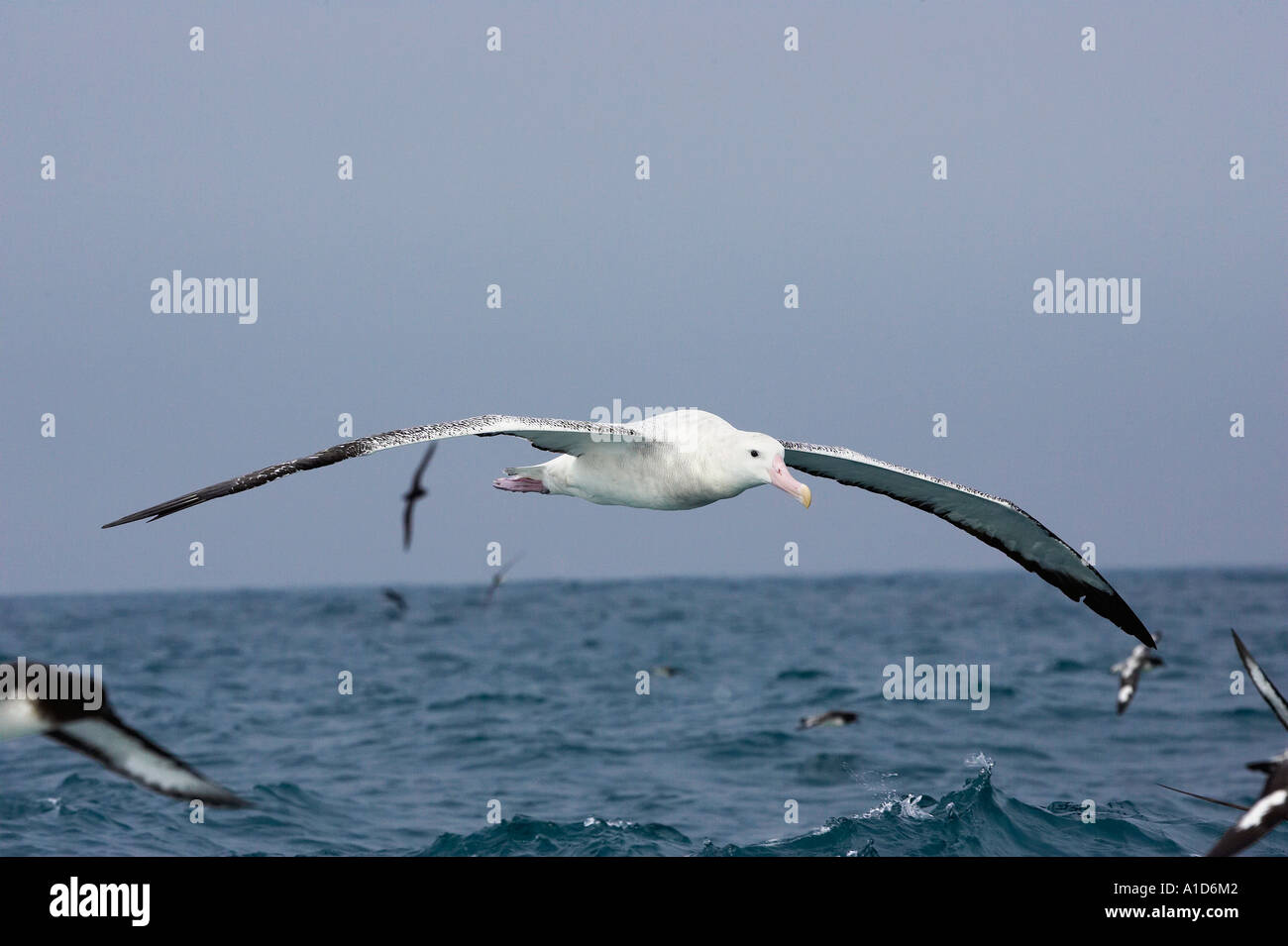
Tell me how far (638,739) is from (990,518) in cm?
1172

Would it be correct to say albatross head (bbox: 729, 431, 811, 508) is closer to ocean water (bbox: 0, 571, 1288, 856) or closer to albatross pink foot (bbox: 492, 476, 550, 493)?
albatross pink foot (bbox: 492, 476, 550, 493)

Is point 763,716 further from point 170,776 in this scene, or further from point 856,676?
point 170,776

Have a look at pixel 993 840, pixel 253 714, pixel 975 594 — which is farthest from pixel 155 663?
pixel 975 594

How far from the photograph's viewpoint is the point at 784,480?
10.9 m

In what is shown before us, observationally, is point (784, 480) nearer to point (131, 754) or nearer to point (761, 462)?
point (761, 462)

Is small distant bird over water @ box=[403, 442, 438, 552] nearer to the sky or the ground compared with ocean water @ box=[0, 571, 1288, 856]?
nearer to the sky

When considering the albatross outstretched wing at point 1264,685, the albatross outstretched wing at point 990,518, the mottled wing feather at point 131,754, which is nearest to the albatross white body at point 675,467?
the albatross outstretched wing at point 990,518

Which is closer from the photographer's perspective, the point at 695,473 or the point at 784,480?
the point at 784,480

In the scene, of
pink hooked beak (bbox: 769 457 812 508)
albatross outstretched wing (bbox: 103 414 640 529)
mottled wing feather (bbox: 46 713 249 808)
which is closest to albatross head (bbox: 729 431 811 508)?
pink hooked beak (bbox: 769 457 812 508)

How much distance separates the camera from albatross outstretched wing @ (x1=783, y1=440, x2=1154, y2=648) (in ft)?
42.2

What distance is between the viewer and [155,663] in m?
41.2

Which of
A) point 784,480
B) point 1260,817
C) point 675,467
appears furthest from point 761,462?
point 1260,817

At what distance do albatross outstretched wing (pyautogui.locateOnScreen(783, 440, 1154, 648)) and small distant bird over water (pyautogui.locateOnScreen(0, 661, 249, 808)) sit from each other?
21.2 ft

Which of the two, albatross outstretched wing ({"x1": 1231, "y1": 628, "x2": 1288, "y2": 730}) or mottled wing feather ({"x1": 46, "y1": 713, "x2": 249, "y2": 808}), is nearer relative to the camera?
mottled wing feather ({"x1": 46, "y1": 713, "x2": 249, "y2": 808})
